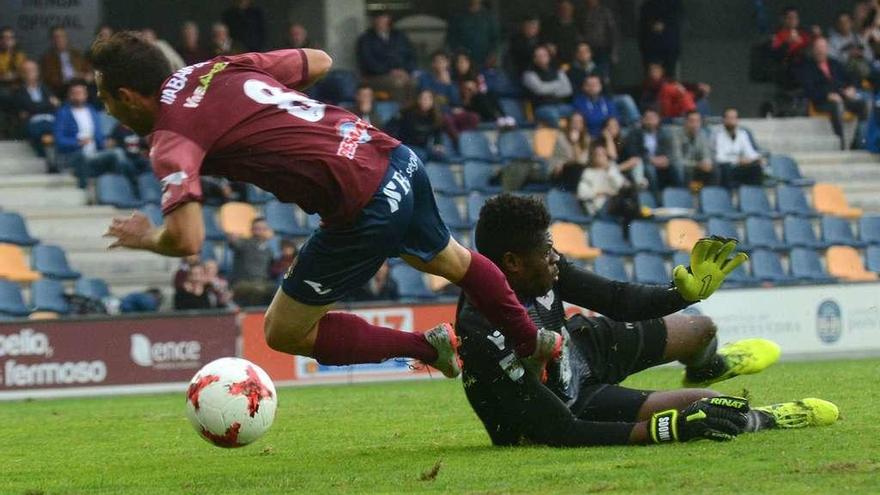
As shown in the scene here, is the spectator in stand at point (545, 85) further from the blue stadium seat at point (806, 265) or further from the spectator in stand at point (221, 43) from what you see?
the spectator in stand at point (221, 43)

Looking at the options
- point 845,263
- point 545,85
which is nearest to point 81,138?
point 545,85

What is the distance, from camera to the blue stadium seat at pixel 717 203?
72.9ft

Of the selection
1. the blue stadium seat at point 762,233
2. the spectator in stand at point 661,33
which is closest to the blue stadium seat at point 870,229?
the blue stadium seat at point 762,233

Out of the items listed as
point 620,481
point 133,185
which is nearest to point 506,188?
point 133,185

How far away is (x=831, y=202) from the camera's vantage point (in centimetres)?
2355

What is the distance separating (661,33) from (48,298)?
35.8ft

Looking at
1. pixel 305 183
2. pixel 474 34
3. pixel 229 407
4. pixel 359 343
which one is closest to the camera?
pixel 305 183

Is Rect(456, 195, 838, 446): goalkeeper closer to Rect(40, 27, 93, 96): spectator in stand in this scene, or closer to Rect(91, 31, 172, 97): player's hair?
Rect(91, 31, 172, 97): player's hair

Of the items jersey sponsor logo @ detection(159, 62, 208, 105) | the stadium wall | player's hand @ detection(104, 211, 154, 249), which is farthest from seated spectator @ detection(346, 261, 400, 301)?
player's hand @ detection(104, 211, 154, 249)

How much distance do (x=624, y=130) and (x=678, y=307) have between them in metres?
14.5

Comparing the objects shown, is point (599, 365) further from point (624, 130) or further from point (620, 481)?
point (624, 130)

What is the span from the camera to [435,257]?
782 cm

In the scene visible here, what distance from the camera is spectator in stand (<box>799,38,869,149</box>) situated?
82.4ft

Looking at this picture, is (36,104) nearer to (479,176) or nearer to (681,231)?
(479,176)
